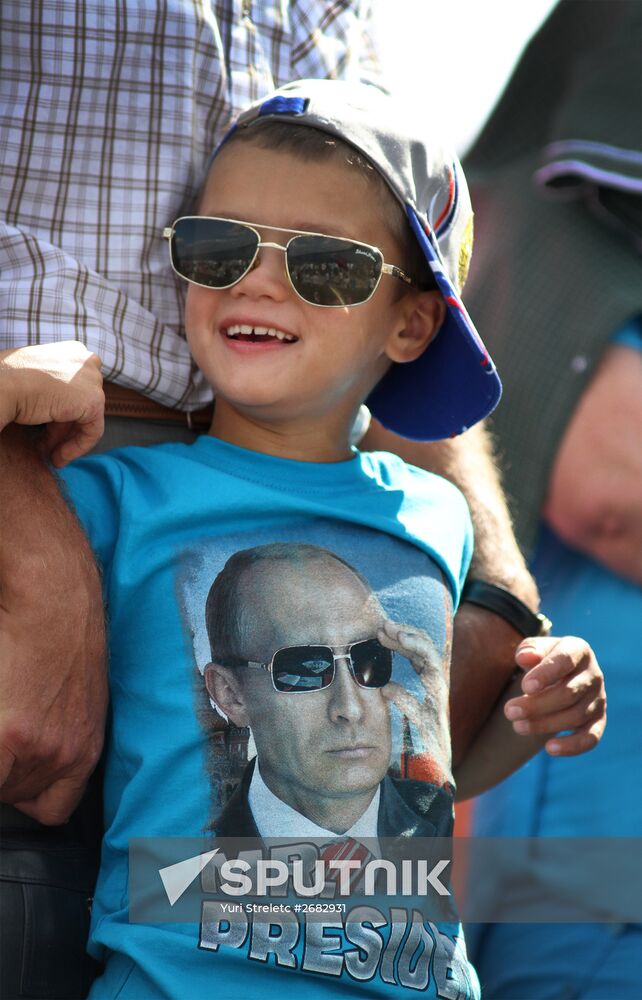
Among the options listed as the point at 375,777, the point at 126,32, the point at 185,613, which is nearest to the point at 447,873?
the point at 375,777

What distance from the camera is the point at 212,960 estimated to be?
1.46 m

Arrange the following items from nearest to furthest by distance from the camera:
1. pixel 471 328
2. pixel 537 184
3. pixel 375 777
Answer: pixel 375 777, pixel 471 328, pixel 537 184

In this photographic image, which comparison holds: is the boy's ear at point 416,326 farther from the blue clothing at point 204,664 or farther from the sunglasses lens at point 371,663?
the sunglasses lens at point 371,663

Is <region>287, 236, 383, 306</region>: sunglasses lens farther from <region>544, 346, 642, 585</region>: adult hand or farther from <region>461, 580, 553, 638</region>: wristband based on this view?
<region>544, 346, 642, 585</region>: adult hand

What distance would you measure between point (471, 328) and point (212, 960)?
977mm

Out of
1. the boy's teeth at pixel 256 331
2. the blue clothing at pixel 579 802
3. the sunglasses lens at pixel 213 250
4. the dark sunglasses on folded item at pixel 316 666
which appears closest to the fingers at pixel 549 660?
the dark sunglasses on folded item at pixel 316 666

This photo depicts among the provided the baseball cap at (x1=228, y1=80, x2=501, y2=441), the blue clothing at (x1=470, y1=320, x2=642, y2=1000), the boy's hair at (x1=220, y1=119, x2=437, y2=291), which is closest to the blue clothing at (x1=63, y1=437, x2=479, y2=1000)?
the baseball cap at (x1=228, y1=80, x2=501, y2=441)

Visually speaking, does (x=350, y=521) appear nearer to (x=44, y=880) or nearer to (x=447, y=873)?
(x=447, y=873)

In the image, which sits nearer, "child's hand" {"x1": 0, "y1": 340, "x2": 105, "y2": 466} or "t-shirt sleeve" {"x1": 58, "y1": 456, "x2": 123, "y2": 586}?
"child's hand" {"x1": 0, "y1": 340, "x2": 105, "y2": 466}

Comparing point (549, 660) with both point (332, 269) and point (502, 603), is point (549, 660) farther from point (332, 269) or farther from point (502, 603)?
point (332, 269)

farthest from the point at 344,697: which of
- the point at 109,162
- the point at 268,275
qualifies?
the point at 109,162

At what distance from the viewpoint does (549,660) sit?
68.9 inches

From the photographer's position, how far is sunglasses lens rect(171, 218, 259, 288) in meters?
1.70

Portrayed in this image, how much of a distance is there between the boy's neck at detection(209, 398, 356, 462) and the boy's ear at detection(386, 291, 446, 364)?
147 mm
